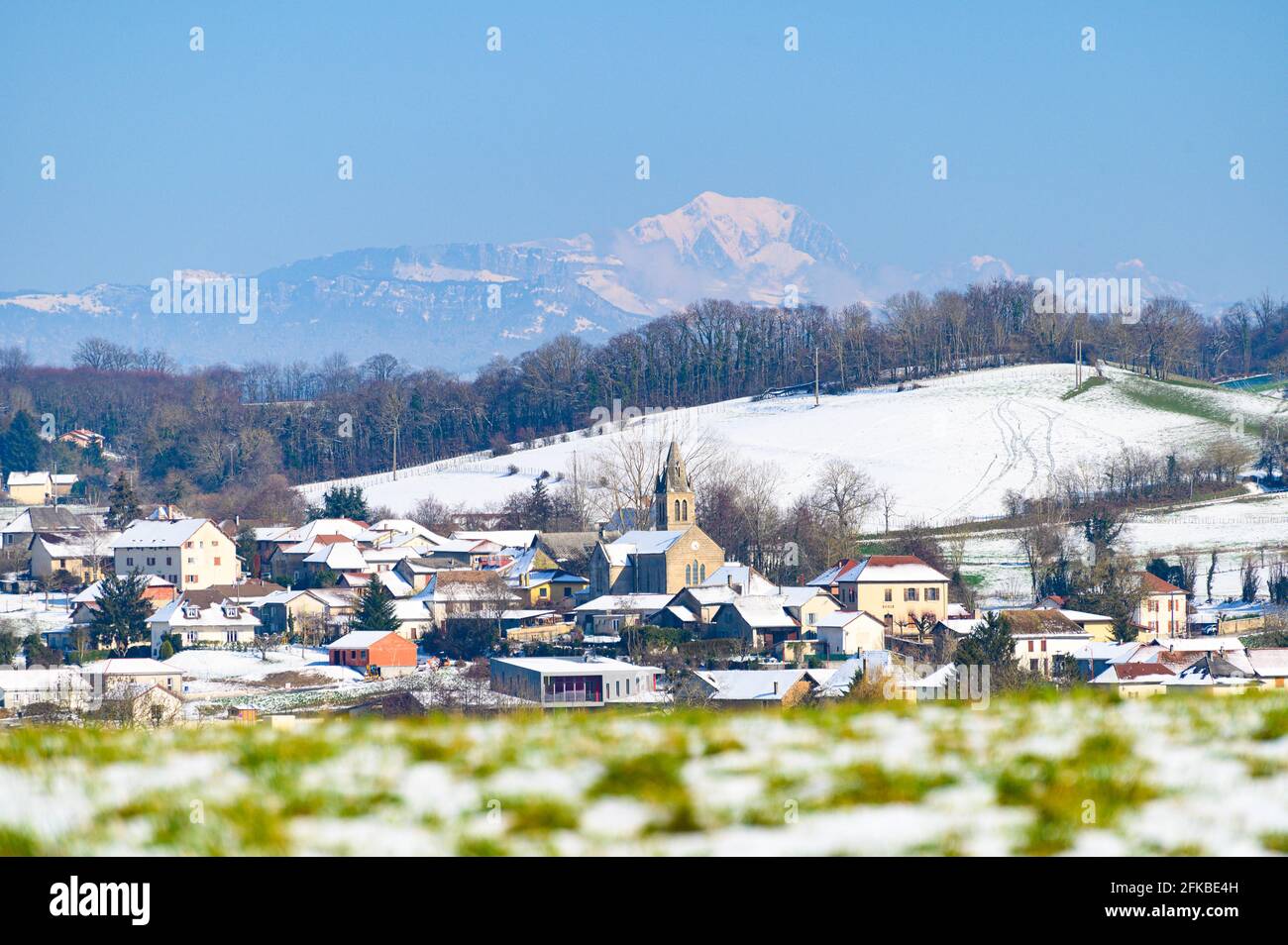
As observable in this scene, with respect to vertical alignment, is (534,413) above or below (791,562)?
above

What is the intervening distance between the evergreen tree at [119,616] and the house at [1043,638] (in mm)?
35551

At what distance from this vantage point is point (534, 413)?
14262 centimetres

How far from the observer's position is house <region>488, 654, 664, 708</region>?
1834 inches

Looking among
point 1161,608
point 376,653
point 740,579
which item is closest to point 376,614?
point 376,653

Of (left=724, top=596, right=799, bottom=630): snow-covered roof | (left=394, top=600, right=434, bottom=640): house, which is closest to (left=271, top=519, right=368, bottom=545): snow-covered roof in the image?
(left=394, top=600, right=434, bottom=640): house

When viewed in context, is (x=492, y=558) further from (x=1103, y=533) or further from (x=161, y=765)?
(x=161, y=765)

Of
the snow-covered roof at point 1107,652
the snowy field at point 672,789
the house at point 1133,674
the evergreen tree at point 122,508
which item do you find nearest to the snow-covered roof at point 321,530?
the evergreen tree at point 122,508

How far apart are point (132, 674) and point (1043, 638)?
3029cm

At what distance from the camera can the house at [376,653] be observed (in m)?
58.8

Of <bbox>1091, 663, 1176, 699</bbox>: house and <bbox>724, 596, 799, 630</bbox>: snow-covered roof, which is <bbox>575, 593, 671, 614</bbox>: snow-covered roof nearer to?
<bbox>724, 596, 799, 630</bbox>: snow-covered roof

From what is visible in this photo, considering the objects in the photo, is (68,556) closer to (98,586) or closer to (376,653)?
(98,586)

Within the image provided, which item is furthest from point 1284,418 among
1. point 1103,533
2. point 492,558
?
point 492,558

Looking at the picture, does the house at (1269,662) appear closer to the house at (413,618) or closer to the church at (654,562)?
the church at (654,562)
